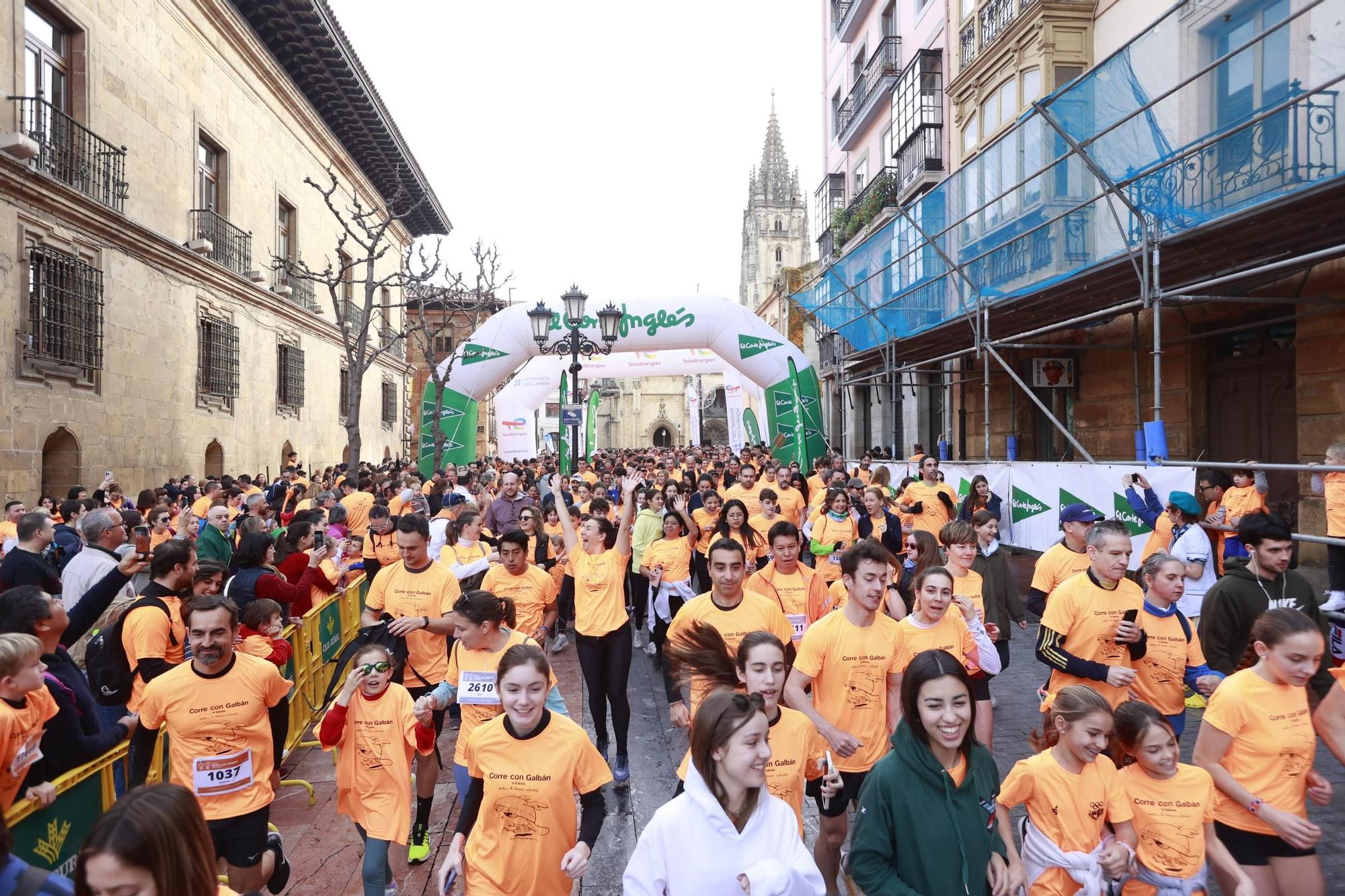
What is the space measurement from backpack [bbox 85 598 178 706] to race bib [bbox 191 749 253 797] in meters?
1.02

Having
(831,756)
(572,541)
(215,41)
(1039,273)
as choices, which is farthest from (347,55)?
(831,756)

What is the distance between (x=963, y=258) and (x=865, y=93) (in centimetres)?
1425

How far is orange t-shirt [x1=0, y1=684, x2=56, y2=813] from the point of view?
319 cm

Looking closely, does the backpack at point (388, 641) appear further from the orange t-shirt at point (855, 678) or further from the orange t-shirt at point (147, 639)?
the orange t-shirt at point (855, 678)

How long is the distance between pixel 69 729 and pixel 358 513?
734 cm

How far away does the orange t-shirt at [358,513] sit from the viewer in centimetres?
1073

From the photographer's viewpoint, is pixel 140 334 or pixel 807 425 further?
pixel 807 425

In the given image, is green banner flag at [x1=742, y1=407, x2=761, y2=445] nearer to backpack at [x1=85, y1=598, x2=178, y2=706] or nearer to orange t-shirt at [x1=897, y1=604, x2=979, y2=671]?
orange t-shirt at [x1=897, y1=604, x2=979, y2=671]

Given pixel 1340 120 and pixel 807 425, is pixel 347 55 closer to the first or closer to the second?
pixel 807 425

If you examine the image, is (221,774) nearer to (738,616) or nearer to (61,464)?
(738,616)

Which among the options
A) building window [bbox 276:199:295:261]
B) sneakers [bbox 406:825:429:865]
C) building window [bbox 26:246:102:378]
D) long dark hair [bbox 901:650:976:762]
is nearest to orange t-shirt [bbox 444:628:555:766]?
sneakers [bbox 406:825:429:865]

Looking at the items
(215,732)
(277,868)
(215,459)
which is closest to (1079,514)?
(277,868)

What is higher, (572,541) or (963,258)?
(963,258)

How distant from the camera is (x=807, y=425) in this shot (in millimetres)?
19906
